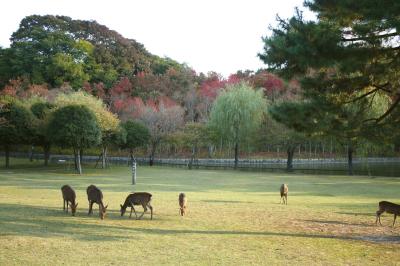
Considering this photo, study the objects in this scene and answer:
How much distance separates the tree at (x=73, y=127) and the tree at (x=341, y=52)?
2782 centimetres

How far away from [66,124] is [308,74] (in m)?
28.4

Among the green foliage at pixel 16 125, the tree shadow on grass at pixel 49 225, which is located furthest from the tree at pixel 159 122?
the tree shadow on grass at pixel 49 225

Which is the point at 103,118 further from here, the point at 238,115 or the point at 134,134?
the point at 238,115

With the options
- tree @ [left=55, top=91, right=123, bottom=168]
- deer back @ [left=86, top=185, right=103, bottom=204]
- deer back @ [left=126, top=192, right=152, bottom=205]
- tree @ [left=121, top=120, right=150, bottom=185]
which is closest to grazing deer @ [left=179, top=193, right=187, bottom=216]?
deer back @ [left=126, top=192, right=152, bottom=205]

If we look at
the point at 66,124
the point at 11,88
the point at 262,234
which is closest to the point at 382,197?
the point at 262,234

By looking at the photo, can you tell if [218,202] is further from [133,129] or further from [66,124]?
[133,129]

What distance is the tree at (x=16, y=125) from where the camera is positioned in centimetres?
4044

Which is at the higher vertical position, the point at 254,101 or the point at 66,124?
the point at 254,101

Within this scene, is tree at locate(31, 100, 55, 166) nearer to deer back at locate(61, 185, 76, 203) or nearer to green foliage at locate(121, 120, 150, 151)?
green foliage at locate(121, 120, 150, 151)

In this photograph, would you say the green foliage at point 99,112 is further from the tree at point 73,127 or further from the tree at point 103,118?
the tree at point 73,127

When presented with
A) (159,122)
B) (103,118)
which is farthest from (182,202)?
(159,122)

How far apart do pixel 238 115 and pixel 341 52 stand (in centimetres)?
3853

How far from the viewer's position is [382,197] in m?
23.9

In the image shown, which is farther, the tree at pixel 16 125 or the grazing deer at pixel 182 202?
the tree at pixel 16 125
